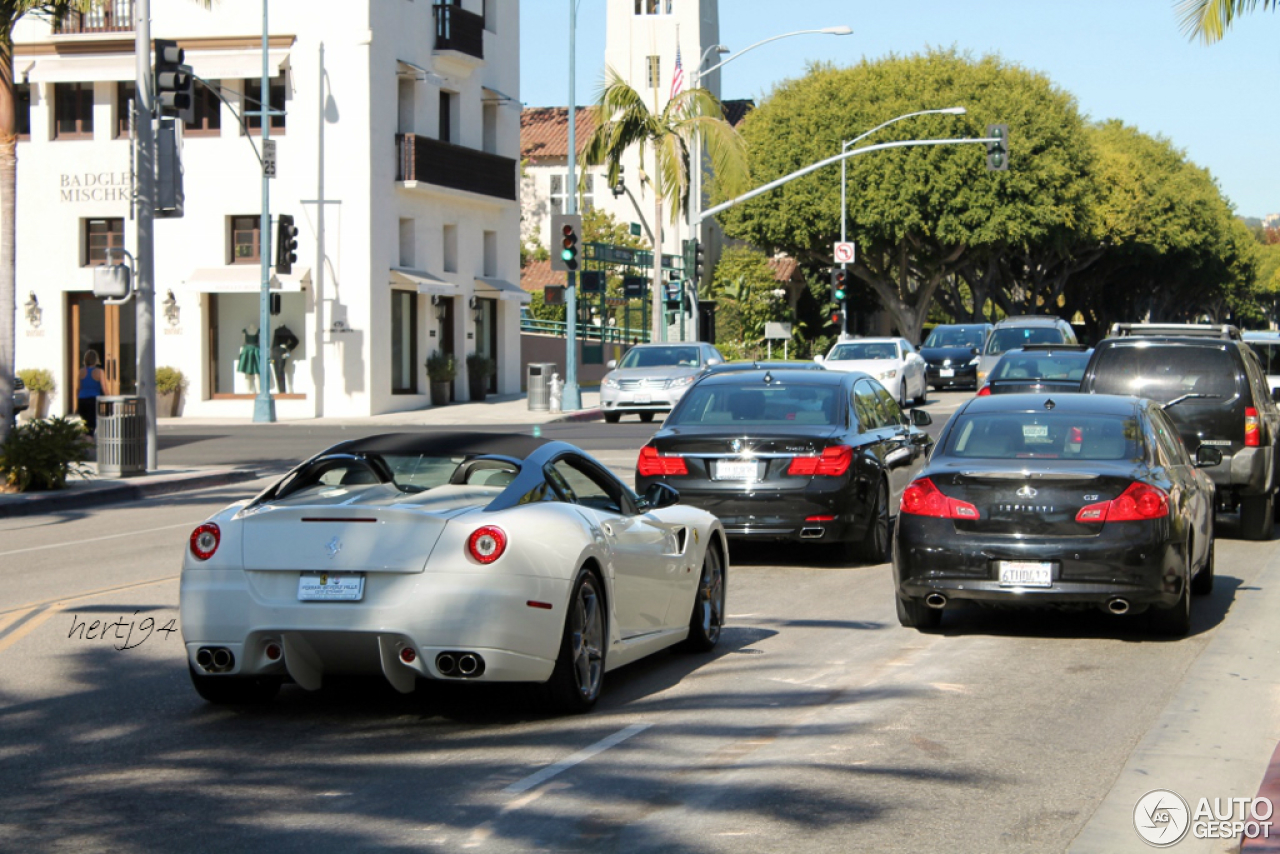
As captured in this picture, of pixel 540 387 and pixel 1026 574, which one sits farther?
pixel 540 387

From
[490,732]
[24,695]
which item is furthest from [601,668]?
[24,695]

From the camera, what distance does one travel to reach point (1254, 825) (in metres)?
5.91

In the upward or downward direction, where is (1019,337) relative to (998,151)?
downward

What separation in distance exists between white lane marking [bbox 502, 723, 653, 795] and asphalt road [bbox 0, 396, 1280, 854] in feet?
0.06

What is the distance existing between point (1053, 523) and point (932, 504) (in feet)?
2.44

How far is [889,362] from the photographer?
39625mm

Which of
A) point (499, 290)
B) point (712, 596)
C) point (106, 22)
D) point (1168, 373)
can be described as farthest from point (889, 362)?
point (712, 596)

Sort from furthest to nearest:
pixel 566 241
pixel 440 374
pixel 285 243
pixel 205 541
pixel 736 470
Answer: pixel 440 374 < pixel 566 241 < pixel 285 243 < pixel 736 470 < pixel 205 541

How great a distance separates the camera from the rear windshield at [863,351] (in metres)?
40.5

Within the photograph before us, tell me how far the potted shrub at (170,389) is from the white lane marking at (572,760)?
112 feet

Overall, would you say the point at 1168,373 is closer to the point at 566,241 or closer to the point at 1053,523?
the point at 1053,523

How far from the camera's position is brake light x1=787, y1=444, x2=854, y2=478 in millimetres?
12906

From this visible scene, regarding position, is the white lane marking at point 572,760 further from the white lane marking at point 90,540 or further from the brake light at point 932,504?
the white lane marking at point 90,540

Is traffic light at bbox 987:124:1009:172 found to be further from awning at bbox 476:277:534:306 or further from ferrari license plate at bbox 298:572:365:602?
ferrari license plate at bbox 298:572:365:602
